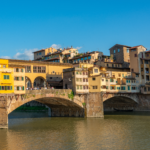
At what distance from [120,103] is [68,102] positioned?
1115 inches

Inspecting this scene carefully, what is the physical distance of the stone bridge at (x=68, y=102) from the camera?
5078 centimetres

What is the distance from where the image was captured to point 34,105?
4031 inches

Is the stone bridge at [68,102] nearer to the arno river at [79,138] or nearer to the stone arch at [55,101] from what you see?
the stone arch at [55,101]

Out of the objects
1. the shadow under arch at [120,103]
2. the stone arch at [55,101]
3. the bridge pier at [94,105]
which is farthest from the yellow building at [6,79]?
the shadow under arch at [120,103]

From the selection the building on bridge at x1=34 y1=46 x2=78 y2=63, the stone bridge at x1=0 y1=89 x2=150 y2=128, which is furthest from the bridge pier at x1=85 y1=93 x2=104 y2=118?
the building on bridge at x1=34 y1=46 x2=78 y2=63

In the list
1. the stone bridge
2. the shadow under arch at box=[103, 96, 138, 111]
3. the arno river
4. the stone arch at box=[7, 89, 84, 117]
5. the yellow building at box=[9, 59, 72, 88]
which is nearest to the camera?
the arno river

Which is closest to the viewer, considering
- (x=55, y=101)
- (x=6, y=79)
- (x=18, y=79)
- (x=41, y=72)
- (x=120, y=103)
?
(x=6, y=79)

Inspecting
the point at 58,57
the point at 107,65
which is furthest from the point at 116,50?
the point at 58,57

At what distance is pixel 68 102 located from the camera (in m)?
65.9

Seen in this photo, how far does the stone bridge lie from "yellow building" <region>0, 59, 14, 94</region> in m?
1.27

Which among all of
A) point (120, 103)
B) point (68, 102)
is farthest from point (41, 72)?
point (120, 103)

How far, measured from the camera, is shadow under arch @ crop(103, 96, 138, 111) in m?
81.8

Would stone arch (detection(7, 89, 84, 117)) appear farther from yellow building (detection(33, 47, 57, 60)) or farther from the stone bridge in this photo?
yellow building (detection(33, 47, 57, 60))

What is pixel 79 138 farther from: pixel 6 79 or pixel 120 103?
pixel 120 103
